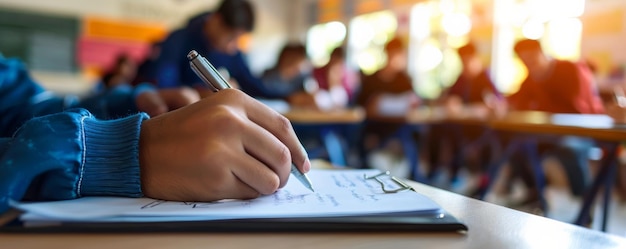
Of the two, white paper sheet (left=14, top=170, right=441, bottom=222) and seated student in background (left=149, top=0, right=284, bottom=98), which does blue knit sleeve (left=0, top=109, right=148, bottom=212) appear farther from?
seated student in background (left=149, top=0, right=284, bottom=98)

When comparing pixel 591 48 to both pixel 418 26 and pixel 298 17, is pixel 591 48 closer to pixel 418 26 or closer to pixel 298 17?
pixel 418 26

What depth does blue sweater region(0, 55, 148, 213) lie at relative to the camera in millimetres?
352

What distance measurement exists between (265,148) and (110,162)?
4.7 inches

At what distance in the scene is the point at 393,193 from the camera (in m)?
0.44

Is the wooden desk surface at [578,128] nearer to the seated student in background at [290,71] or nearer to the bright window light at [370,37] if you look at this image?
the seated student in background at [290,71]

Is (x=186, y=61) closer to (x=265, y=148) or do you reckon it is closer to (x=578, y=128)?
(x=578, y=128)

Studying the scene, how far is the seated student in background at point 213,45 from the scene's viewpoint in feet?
7.71

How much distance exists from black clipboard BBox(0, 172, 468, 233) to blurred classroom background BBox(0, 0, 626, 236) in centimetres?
318

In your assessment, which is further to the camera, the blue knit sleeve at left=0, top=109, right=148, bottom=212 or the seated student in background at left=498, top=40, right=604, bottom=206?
the seated student in background at left=498, top=40, right=604, bottom=206

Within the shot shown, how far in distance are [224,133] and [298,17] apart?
24.9 ft

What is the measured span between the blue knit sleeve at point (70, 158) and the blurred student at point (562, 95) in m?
2.53

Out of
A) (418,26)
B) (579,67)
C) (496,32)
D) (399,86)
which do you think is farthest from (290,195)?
(418,26)

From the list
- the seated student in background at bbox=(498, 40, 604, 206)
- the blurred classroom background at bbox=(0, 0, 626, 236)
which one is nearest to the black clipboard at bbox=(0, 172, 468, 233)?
the seated student in background at bbox=(498, 40, 604, 206)

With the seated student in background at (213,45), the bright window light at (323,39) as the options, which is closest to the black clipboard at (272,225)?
the seated student in background at (213,45)
